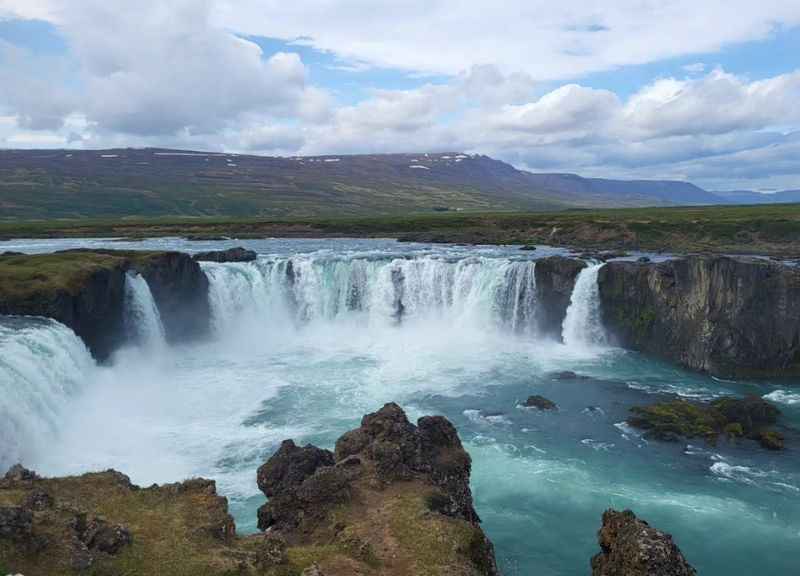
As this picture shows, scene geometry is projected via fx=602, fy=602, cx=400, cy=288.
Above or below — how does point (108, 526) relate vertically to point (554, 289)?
below

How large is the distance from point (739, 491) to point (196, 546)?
22.0 meters

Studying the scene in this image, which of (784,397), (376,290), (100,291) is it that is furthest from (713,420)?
(100,291)

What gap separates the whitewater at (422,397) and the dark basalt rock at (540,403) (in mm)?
719

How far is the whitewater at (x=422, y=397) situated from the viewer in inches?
931

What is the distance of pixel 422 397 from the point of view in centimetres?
3747

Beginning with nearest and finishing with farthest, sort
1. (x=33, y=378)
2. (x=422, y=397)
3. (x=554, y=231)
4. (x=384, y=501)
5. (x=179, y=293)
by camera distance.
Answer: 1. (x=384, y=501)
2. (x=33, y=378)
3. (x=422, y=397)
4. (x=179, y=293)
5. (x=554, y=231)

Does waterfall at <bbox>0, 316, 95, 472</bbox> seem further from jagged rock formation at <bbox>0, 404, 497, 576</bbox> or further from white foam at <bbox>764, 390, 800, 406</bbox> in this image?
white foam at <bbox>764, 390, 800, 406</bbox>

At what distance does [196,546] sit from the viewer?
1490cm

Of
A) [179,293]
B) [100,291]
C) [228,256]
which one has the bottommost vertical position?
[179,293]

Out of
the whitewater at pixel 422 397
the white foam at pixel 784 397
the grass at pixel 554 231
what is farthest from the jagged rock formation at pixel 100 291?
the white foam at pixel 784 397

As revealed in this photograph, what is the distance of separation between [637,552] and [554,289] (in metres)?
39.6

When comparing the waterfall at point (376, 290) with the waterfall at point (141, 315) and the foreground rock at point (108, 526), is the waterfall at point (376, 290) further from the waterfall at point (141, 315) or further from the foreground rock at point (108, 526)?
the foreground rock at point (108, 526)

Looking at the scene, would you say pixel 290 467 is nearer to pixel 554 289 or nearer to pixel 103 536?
pixel 103 536

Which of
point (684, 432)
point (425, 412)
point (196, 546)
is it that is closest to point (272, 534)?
Result: point (196, 546)
